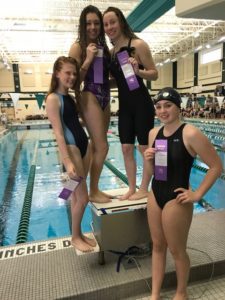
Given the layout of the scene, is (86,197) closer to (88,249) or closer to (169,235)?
(88,249)

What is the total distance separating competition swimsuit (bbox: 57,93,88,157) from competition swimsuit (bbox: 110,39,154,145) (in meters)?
0.42

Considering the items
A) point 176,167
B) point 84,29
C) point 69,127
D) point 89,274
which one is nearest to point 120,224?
point 89,274

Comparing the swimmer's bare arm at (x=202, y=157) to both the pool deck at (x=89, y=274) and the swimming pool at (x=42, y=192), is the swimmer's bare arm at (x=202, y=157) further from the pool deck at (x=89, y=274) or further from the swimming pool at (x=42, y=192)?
the swimming pool at (x=42, y=192)

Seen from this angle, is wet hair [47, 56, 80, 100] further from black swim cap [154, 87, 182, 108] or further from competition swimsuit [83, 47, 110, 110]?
black swim cap [154, 87, 182, 108]

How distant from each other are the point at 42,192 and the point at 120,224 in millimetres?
3952

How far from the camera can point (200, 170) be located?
22.0ft

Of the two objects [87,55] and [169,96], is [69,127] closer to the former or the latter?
[87,55]

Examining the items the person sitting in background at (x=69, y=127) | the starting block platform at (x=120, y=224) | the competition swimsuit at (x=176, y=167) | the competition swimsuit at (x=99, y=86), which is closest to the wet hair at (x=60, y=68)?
the person sitting in background at (x=69, y=127)

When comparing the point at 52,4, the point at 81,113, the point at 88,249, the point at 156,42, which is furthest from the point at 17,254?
the point at 156,42

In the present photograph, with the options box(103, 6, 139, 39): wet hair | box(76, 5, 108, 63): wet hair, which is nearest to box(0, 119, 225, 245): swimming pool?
box(76, 5, 108, 63): wet hair

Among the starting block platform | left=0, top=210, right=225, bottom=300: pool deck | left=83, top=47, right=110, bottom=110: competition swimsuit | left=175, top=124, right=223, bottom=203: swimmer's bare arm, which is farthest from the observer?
left=83, top=47, right=110, bottom=110: competition swimsuit

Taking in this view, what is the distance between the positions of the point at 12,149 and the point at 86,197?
31.0 feet

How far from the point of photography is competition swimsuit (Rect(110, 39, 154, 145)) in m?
2.32

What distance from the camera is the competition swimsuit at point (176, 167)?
173cm
